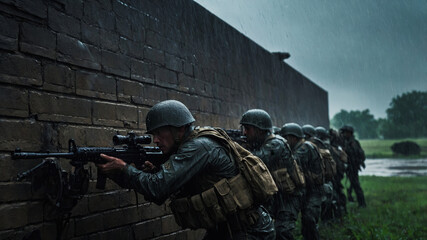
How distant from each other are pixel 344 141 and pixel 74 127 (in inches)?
375

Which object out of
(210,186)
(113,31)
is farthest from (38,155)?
(113,31)

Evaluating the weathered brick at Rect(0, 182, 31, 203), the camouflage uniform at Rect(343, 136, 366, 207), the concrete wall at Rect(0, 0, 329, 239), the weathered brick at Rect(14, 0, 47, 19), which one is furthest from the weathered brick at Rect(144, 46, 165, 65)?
the camouflage uniform at Rect(343, 136, 366, 207)

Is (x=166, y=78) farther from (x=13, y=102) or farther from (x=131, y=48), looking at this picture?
(x=13, y=102)

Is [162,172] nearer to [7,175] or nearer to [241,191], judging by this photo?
[241,191]

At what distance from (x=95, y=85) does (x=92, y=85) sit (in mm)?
41

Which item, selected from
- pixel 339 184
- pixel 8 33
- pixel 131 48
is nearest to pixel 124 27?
pixel 131 48

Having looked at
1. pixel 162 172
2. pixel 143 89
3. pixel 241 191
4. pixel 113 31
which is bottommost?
pixel 241 191

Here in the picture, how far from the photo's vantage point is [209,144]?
2855mm

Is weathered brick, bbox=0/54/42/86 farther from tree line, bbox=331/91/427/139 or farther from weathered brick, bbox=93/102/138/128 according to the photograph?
tree line, bbox=331/91/427/139

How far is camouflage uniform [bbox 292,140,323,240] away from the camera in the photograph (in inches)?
A: 224

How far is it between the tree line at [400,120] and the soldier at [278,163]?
64783 mm

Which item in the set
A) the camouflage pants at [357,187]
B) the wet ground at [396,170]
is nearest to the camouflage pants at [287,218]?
the camouflage pants at [357,187]

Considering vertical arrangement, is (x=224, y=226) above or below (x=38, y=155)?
below

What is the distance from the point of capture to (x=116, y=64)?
400 cm
